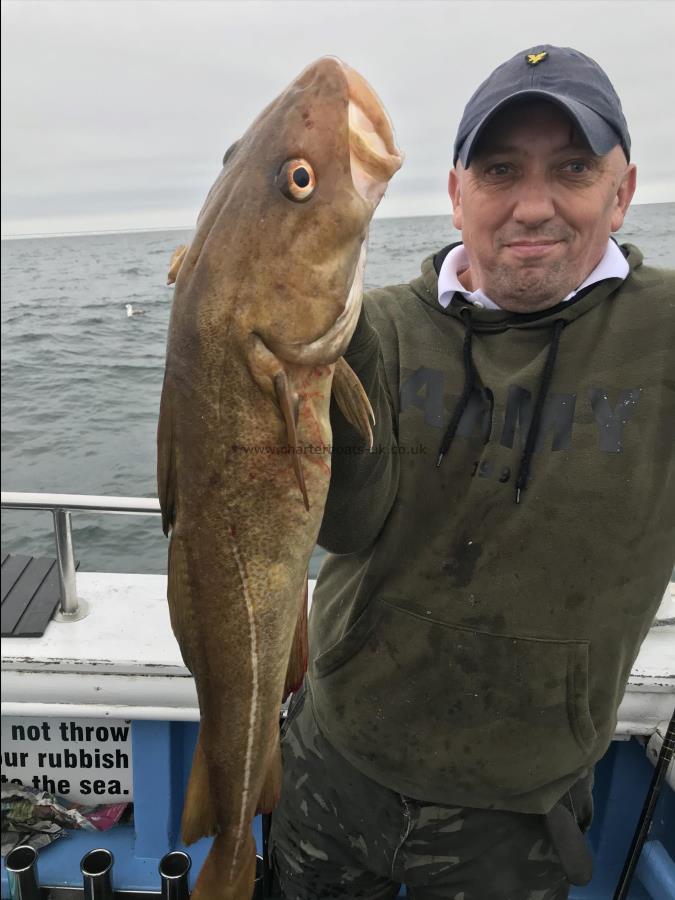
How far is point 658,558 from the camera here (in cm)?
198

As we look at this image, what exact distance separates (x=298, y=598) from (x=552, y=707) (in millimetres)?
861

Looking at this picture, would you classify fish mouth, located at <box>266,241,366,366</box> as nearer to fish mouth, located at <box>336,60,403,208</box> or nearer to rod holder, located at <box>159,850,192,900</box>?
fish mouth, located at <box>336,60,403,208</box>

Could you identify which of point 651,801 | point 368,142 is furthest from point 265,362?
point 651,801

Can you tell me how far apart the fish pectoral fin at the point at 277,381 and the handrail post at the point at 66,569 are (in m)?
1.96

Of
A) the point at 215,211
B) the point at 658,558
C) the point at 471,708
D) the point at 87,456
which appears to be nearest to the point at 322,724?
the point at 471,708

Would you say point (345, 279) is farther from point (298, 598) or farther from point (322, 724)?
point (322, 724)

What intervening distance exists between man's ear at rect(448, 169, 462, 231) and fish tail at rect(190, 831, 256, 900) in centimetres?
191

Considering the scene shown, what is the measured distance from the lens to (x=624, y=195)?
2.11 meters

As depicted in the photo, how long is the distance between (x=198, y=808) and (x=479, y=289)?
1695mm

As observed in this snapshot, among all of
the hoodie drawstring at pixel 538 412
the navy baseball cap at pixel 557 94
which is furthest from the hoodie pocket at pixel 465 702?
the navy baseball cap at pixel 557 94

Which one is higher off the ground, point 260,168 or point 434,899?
point 260,168

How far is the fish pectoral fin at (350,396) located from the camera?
1578 mm

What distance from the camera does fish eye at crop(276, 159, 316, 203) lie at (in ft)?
4.83

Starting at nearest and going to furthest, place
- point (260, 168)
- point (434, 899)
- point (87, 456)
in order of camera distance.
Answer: point (260, 168) → point (434, 899) → point (87, 456)
